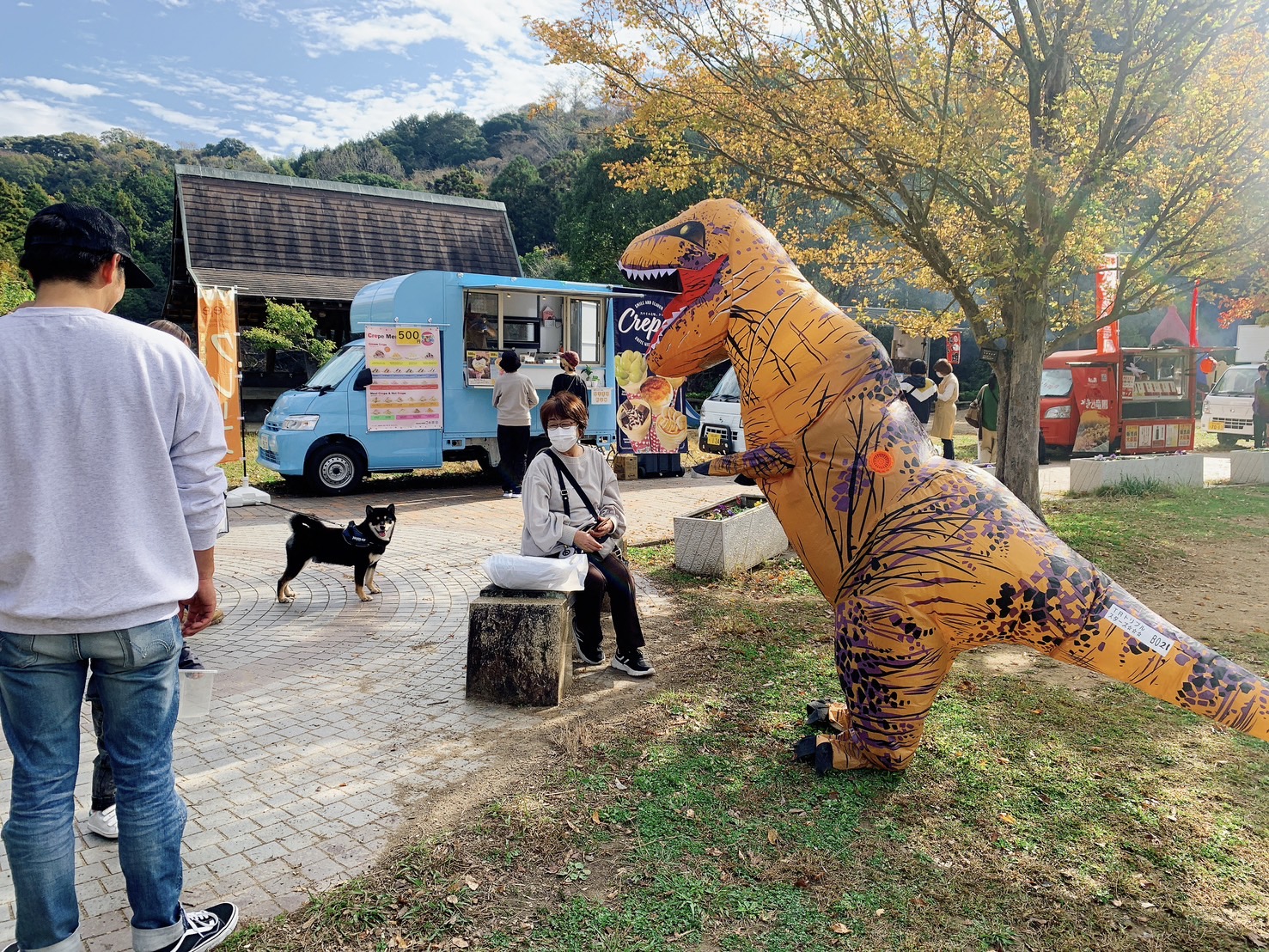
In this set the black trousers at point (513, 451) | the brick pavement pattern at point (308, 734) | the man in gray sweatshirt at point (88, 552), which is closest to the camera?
the man in gray sweatshirt at point (88, 552)

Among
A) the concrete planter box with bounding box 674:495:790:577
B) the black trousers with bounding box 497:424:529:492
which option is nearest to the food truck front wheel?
the black trousers with bounding box 497:424:529:492

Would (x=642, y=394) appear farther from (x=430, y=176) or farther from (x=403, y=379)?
(x=430, y=176)

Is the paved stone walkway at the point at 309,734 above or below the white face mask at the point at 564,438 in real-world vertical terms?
below

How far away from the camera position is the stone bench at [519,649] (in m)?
4.27

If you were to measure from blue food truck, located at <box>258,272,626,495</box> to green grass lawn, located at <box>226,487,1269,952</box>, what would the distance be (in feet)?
24.0

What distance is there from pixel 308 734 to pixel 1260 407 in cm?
1855

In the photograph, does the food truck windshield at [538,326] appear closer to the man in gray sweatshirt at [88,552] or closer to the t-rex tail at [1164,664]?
the man in gray sweatshirt at [88,552]

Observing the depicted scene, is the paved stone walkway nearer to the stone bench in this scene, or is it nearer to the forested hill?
the stone bench

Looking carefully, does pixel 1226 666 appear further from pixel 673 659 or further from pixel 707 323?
pixel 673 659

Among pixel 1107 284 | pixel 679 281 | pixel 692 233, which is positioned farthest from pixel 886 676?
pixel 1107 284

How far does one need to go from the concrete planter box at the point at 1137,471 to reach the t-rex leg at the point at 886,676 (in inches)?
368

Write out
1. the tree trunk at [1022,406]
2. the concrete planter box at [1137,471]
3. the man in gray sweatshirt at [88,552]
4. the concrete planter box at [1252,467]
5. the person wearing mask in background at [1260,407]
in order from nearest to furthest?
the man in gray sweatshirt at [88,552] < the tree trunk at [1022,406] < the concrete planter box at [1137,471] < the concrete planter box at [1252,467] < the person wearing mask in background at [1260,407]

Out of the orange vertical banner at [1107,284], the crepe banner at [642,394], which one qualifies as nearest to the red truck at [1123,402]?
the orange vertical banner at [1107,284]

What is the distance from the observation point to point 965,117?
7.23m
